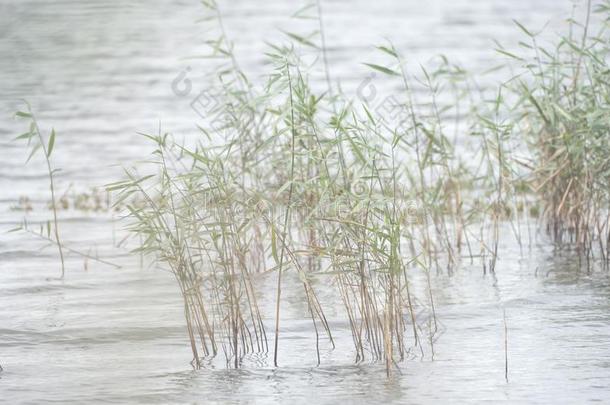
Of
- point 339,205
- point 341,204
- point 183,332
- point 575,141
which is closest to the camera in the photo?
point 339,205

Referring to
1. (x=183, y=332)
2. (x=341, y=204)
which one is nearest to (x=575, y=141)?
(x=341, y=204)

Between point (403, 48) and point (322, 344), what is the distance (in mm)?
20449

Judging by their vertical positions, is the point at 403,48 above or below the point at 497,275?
above

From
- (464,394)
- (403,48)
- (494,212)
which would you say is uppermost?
(403,48)

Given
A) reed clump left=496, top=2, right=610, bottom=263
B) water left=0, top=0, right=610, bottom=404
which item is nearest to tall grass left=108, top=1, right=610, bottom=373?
reed clump left=496, top=2, right=610, bottom=263

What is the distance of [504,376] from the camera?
7.04 metres

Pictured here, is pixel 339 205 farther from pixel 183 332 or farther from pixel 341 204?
pixel 183 332

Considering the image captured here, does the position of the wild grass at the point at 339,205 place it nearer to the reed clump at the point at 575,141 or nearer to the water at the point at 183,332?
the reed clump at the point at 575,141

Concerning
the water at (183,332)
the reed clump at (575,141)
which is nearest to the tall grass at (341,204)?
the reed clump at (575,141)

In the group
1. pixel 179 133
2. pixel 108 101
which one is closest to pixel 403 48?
pixel 108 101

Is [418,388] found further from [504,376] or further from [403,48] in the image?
[403,48]

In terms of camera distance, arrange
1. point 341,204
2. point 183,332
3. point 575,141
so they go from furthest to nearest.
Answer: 1. point 575,141
2. point 183,332
3. point 341,204

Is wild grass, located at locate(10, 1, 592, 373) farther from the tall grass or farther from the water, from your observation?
the water

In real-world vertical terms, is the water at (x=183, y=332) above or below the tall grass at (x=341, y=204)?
below
